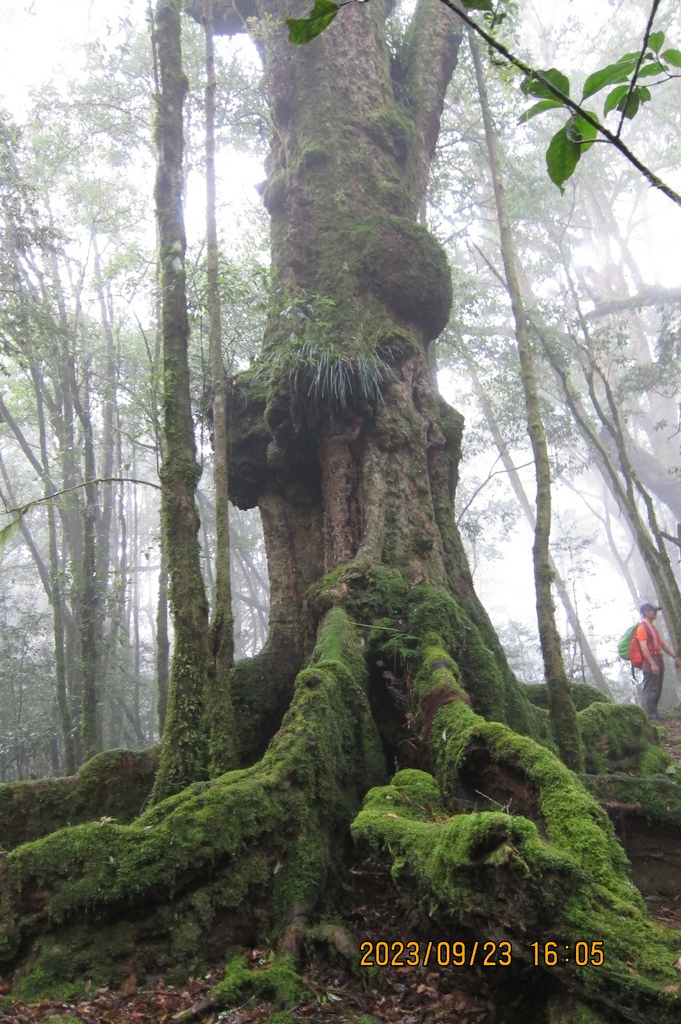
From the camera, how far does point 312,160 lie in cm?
805

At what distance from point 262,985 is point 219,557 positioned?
3.05m

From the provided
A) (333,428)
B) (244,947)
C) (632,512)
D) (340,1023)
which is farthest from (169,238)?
(632,512)

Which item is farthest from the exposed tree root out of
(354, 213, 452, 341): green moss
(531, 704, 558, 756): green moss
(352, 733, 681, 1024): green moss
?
(354, 213, 452, 341): green moss

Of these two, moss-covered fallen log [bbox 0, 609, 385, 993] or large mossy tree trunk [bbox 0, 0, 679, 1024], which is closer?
large mossy tree trunk [bbox 0, 0, 679, 1024]

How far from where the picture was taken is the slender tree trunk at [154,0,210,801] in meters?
4.83

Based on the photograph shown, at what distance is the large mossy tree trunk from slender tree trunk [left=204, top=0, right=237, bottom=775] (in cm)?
20

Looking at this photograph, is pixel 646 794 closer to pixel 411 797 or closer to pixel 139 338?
Answer: pixel 411 797

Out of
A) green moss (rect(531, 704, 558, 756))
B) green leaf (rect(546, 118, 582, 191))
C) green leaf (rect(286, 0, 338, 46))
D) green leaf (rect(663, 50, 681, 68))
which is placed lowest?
green moss (rect(531, 704, 558, 756))

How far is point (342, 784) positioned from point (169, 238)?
4587 mm

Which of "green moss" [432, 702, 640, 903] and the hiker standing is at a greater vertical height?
the hiker standing

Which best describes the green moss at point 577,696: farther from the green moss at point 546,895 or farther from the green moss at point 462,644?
the green moss at point 546,895

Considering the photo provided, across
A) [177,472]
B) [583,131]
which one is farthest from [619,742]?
[583,131]

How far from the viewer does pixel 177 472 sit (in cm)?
534

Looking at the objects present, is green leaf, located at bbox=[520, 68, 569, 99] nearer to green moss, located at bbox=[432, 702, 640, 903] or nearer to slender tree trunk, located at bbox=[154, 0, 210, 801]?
green moss, located at bbox=[432, 702, 640, 903]
